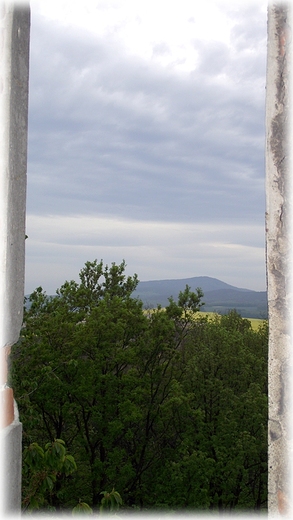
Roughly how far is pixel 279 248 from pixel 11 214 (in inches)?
38.3

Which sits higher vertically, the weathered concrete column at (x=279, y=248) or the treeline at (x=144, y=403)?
the weathered concrete column at (x=279, y=248)

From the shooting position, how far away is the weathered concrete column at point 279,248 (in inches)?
60.7

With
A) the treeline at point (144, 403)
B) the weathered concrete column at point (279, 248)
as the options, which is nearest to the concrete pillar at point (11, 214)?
the weathered concrete column at point (279, 248)

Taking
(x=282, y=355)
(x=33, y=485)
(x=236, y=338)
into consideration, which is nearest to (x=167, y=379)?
(x=236, y=338)

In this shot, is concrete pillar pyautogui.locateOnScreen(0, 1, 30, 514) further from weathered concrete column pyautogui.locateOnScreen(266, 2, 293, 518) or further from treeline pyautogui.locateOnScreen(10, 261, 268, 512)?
treeline pyautogui.locateOnScreen(10, 261, 268, 512)

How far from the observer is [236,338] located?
14.5m

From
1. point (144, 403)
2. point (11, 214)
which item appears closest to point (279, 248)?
point (11, 214)

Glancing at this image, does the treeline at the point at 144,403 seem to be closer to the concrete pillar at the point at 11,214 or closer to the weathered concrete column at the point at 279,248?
the concrete pillar at the point at 11,214

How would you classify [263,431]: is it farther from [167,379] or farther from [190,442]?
[167,379]

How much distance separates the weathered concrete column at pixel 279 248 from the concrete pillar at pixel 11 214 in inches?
35.9

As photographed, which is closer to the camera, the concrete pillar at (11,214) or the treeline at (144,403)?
the concrete pillar at (11,214)

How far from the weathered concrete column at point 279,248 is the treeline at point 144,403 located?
9.38m

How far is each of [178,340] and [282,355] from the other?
1187 cm

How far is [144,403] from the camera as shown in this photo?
13.3 m
